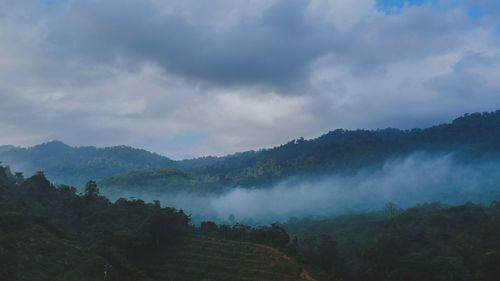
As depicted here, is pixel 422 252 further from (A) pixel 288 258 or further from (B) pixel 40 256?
(B) pixel 40 256

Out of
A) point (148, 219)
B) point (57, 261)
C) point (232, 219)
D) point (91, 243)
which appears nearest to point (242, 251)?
point (148, 219)

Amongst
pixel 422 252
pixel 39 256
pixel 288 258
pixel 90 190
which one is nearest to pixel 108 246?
pixel 39 256

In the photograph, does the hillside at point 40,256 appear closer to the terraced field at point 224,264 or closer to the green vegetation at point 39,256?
the green vegetation at point 39,256

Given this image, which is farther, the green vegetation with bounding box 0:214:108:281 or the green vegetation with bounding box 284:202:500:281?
the green vegetation with bounding box 284:202:500:281

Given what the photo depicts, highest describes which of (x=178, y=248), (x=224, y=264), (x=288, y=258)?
(x=178, y=248)

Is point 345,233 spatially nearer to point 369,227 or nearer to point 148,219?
point 369,227

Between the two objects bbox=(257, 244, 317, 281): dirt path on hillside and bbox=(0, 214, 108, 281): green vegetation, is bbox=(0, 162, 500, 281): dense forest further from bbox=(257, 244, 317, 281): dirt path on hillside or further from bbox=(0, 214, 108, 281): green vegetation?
bbox=(257, 244, 317, 281): dirt path on hillside

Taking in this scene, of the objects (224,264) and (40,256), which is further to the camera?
(224,264)

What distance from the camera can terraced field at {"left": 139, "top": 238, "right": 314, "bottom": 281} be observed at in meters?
67.1

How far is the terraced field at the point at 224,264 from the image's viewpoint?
220 ft

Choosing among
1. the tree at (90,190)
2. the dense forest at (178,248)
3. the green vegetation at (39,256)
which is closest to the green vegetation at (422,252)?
the dense forest at (178,248)

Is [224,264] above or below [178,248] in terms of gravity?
below

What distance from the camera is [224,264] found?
7075 cm

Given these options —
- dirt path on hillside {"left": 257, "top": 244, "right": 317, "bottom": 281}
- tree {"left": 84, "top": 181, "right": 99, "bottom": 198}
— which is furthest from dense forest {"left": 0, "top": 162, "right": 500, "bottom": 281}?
dirt path on hillside {"left": 257, "top": 244, "right": 317, "bottom": 281}
